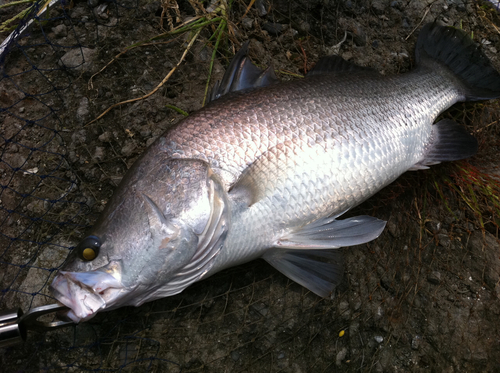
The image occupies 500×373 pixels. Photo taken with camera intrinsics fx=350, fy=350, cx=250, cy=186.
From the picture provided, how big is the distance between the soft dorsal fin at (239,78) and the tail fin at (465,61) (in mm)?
1298

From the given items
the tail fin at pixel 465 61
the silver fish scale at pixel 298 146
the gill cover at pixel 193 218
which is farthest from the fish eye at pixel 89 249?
the tail fin at pixel 465 61

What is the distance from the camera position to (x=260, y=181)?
175 centimetres

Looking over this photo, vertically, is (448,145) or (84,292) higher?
(448,145)

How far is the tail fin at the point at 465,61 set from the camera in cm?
258

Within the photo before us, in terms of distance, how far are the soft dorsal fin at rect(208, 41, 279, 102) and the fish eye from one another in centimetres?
107

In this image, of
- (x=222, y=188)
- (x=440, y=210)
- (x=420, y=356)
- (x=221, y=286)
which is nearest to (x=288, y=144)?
(x=222, y=188)

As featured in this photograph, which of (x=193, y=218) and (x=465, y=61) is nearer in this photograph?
(x=193, y=218)

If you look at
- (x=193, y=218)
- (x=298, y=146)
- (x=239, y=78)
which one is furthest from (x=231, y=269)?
(x=239, y=78)

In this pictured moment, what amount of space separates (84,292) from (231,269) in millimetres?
873

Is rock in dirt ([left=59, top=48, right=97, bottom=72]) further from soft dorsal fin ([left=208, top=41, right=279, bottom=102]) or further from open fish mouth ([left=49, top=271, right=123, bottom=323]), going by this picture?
open fish mouth ([left=49, top=271, right=123, bottom=323])

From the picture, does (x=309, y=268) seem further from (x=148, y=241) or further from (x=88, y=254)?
(x=88, y=254)

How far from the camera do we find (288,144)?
1.82 metres

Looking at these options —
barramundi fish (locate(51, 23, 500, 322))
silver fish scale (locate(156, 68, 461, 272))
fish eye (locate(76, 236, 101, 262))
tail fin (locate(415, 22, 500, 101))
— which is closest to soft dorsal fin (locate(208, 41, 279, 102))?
barramundi fish (locate(51, 23, 500, 322))

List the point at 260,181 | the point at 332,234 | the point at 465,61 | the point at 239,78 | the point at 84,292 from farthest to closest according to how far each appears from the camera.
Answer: the point at 465,61
the point at 239,78
the point at 332,234
the point at 260,181
the point at 84,292
